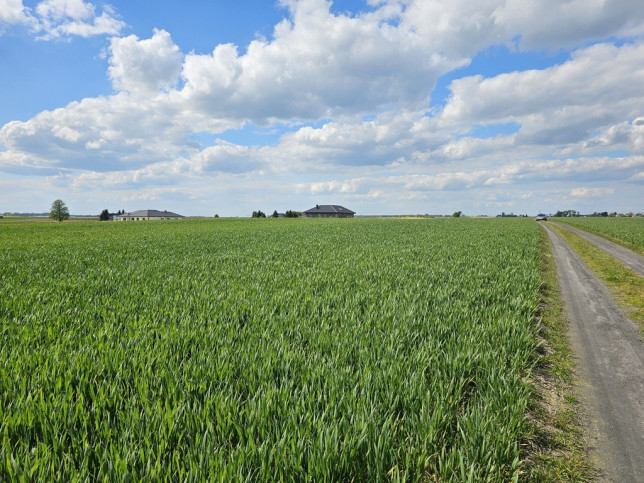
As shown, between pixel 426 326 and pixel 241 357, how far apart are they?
3.49m

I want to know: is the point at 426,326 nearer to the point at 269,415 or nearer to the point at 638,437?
the point at 638,437

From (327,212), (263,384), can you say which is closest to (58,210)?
(327,212)

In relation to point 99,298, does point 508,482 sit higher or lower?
lower

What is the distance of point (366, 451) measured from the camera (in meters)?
3.07

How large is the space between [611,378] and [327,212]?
159 metres

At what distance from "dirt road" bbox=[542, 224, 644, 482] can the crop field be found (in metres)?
0.88

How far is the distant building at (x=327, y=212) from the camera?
164m

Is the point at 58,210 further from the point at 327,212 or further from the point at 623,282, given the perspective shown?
the point at 623,282

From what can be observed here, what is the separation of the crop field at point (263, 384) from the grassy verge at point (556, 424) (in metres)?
0.22

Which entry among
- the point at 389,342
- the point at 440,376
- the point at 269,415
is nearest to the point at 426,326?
the point at 389,342

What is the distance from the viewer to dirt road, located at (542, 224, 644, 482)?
3.66m

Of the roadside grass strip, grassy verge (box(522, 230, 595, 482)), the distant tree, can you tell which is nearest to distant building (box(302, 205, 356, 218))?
the distant tree

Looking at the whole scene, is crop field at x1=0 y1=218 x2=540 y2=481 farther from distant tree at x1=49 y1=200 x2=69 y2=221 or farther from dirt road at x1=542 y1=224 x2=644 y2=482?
distant tree at x1=49 y1=200 x2=69 y2=221

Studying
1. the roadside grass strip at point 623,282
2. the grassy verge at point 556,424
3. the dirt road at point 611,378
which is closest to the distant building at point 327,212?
the roadside grass strip at point 623,282
